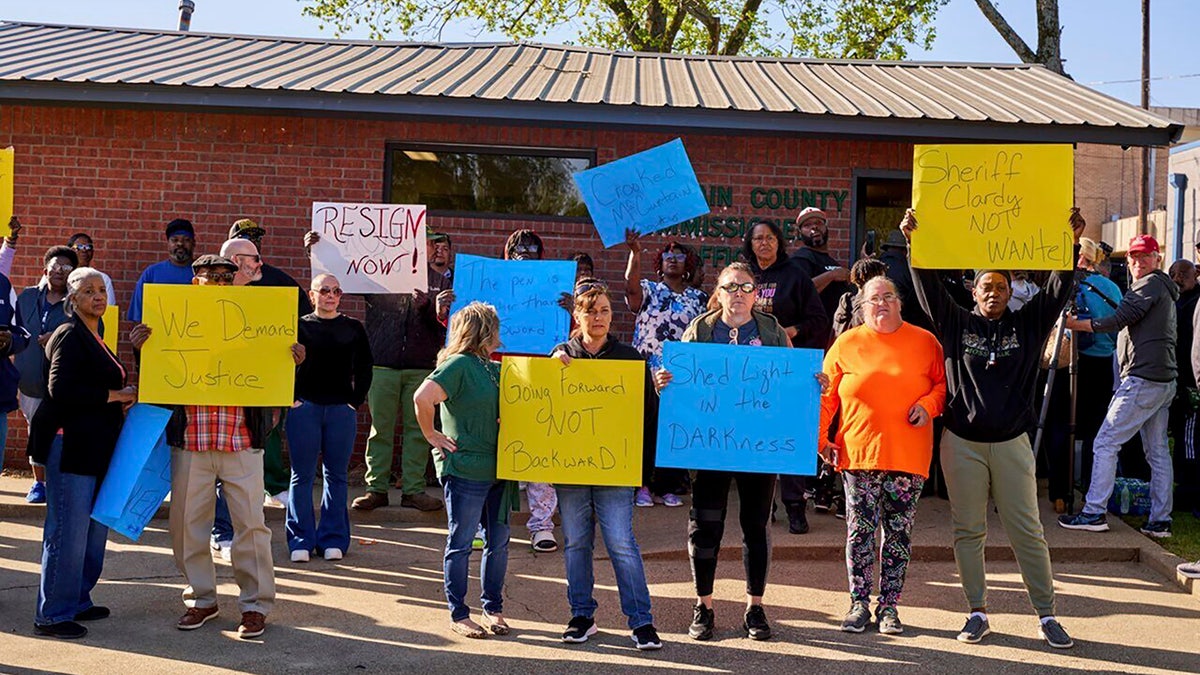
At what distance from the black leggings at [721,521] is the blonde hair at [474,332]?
1.23m

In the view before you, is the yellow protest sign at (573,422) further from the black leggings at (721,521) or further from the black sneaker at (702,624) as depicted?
the black sneaker at (702,624)

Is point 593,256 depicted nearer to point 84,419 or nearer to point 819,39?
point 84,419

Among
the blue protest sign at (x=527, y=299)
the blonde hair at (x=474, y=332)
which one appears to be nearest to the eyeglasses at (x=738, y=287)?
the blonde hair at (x=474, y=332)

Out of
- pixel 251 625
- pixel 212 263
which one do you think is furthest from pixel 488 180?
pixel 251 625

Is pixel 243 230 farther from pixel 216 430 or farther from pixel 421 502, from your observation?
pixel 216 430

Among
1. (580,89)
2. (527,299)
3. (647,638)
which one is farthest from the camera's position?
(580,89)

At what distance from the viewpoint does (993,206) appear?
5969 mm

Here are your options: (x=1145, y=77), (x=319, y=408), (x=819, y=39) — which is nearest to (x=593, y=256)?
(x=319, y=408)

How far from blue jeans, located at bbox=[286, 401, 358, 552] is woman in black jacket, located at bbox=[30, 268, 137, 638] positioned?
1568 millimetres

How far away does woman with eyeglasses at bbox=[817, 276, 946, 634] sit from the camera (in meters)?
5.82

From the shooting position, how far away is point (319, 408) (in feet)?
23.9

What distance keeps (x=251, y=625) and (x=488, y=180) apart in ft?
16.8

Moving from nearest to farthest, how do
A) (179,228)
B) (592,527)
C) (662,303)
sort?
(592,527) < (662,303) < (179,228)

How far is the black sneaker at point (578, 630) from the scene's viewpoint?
5.75 metres
